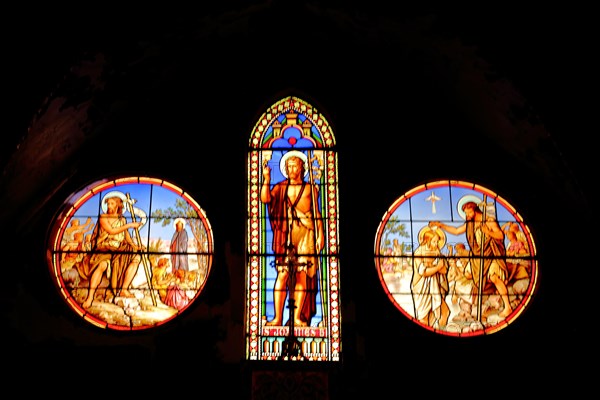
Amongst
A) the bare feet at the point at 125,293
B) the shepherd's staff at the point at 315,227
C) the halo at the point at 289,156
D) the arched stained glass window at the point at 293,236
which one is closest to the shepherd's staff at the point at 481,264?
the arched stained glass window at the point at 293,236

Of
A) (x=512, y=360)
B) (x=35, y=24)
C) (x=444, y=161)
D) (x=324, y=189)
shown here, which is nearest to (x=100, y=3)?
(x=35, y=24)

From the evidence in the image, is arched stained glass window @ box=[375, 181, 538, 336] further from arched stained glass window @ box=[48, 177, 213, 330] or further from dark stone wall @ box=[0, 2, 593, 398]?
arched stained glass window @ box=[48, 177, 213, 330]

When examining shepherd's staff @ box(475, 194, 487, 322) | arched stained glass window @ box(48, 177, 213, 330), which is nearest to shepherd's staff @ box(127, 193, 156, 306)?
arched stained glass window @ box(48, 177, 213, 330)

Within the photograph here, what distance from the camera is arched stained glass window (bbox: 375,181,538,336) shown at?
870 centimetres

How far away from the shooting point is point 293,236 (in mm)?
8961

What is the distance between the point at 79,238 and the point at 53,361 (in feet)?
3.86

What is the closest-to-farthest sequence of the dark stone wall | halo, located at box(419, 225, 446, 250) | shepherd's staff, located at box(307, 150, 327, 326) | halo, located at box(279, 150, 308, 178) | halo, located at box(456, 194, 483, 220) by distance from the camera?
the dark stone wall, shepherd's staff, located at box(307, 150, 327, 326), halo, located at box(419, 225, 446, 250), halo, located at box(456, 194, 483, 220), halo, located at box(279, 150, 308, 178)

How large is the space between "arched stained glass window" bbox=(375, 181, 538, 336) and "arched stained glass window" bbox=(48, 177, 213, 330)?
170 cm

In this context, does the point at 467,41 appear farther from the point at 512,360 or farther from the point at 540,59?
the point at 512,360

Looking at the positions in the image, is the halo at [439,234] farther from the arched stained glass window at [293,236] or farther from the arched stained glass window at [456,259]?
the arched stained glass window at [293,236]

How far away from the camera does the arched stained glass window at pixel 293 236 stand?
8.55m

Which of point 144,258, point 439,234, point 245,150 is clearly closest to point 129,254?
point 144,258

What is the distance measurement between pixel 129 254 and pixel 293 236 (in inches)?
58.0

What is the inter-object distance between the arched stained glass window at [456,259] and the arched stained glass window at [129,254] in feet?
5.59
